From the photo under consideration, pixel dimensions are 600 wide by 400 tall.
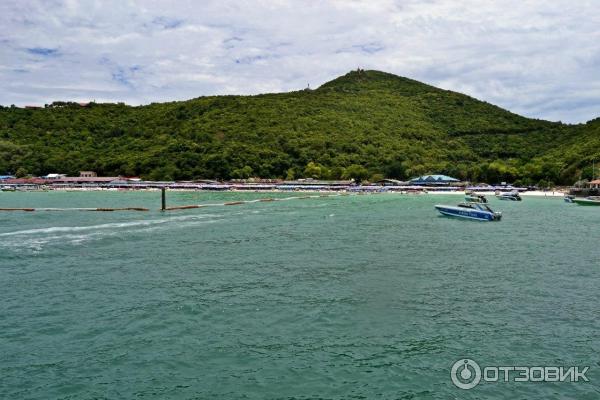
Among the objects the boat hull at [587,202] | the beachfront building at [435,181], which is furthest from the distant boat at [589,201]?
the beachfront building at [435,181]

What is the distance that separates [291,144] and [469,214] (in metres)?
117

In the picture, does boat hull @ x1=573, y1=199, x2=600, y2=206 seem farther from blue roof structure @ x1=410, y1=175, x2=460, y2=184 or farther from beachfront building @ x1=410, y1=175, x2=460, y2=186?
blue roof structure @ x1=410, y1=175, x2=460, y2=184

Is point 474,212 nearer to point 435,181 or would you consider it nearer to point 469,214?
point 469,214

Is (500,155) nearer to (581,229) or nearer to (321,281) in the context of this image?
(581,229)

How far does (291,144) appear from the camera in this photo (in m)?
170

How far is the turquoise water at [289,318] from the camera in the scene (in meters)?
12.9

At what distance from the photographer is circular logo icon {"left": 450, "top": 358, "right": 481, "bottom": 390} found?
1284 cm

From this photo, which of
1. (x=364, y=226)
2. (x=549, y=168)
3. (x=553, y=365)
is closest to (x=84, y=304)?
(x=553, y=365)

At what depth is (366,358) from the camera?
562 inches

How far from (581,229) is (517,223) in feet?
22.0

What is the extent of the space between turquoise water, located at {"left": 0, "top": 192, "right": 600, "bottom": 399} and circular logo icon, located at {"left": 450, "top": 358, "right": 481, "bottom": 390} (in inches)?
10.1

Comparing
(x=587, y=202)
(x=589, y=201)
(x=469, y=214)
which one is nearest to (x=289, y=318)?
(x=469, y=214)

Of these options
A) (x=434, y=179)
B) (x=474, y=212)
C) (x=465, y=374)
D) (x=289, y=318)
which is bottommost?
(x=465, y=374)

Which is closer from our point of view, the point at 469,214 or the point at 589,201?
the point at 469,214
